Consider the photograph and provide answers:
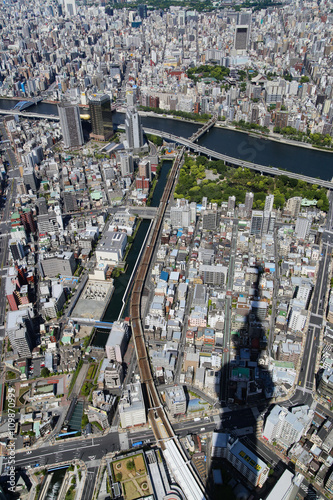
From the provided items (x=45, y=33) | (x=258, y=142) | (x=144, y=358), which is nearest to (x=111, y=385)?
(x=144, y=358)

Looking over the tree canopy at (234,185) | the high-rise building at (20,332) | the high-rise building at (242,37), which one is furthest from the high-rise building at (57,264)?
the high-rise building at (242,37)

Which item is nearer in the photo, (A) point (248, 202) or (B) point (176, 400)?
(B) point (176, 400)

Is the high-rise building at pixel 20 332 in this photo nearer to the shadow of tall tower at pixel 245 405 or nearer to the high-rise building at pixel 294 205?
the shadow of tall tower at pixel 245 405

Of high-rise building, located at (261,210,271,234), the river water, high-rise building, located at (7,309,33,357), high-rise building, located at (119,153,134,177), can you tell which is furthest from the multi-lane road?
Result: high-rise building, located at (119,153,134,177)

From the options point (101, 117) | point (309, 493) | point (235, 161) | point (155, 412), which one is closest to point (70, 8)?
point (101, 117)

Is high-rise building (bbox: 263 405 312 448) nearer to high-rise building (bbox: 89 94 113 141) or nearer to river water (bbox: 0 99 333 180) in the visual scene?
river water (bbox: 0 99 333 180)

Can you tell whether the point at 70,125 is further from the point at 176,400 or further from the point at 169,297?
the point at 176,400
